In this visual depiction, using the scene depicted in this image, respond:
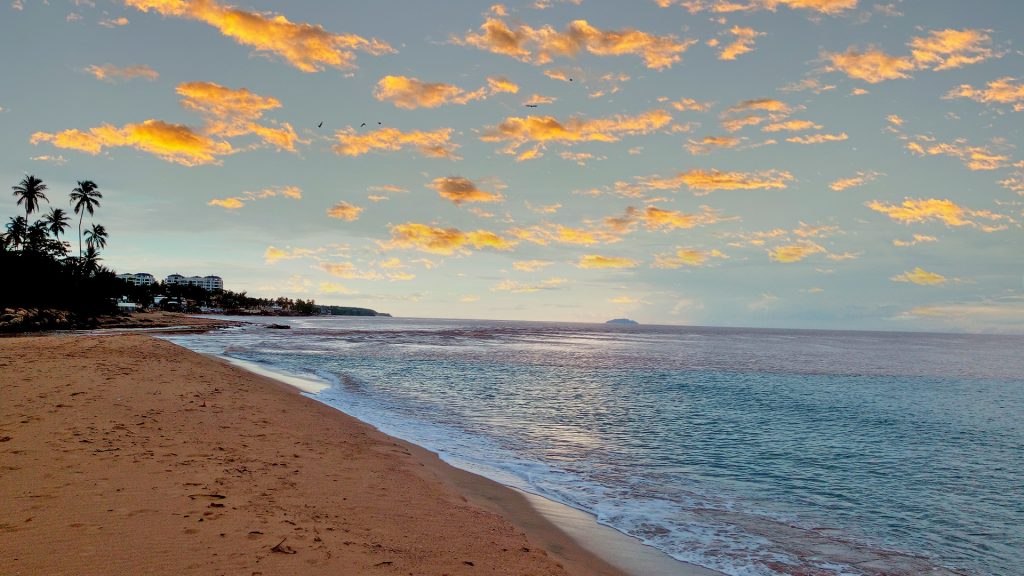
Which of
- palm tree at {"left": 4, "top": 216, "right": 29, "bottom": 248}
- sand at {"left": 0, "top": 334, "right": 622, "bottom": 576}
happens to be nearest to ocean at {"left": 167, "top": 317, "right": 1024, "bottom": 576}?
sand at {"left": 0, "top": 334, "right": 622, "bottom": 576}

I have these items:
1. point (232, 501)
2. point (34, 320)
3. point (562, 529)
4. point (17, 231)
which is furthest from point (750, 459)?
point (17, 231)

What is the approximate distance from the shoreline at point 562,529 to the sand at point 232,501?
2.8 inches

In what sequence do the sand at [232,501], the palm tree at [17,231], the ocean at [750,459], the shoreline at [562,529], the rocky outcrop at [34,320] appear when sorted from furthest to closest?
the palm tree at [17,231] < the rocky outcrop at [34,320] < the ocean at [750,459] < the shoreline at [562,529] < the sand at [232,501]

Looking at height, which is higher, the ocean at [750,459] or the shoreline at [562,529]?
the shoreline at [562,529]

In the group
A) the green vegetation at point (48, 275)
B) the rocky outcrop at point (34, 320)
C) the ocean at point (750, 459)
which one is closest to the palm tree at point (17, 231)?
the green vegetation at point (48, 275)

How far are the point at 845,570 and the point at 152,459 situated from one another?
1147 cm

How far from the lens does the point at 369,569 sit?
586 centimetres

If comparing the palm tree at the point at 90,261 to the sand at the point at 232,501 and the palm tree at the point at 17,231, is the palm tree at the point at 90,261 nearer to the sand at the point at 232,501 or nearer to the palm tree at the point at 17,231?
the palm tree at the point at 17,231

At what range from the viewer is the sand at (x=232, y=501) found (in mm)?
5766

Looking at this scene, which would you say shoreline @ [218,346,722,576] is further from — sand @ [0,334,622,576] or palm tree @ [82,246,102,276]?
palm tree @ [82,246,102,276]

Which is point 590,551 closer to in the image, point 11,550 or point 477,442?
point 11,550

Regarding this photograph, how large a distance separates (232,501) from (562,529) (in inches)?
203

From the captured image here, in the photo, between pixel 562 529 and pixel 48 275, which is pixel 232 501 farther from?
pixel 48 275

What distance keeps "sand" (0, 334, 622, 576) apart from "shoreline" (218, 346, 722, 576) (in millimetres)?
71
